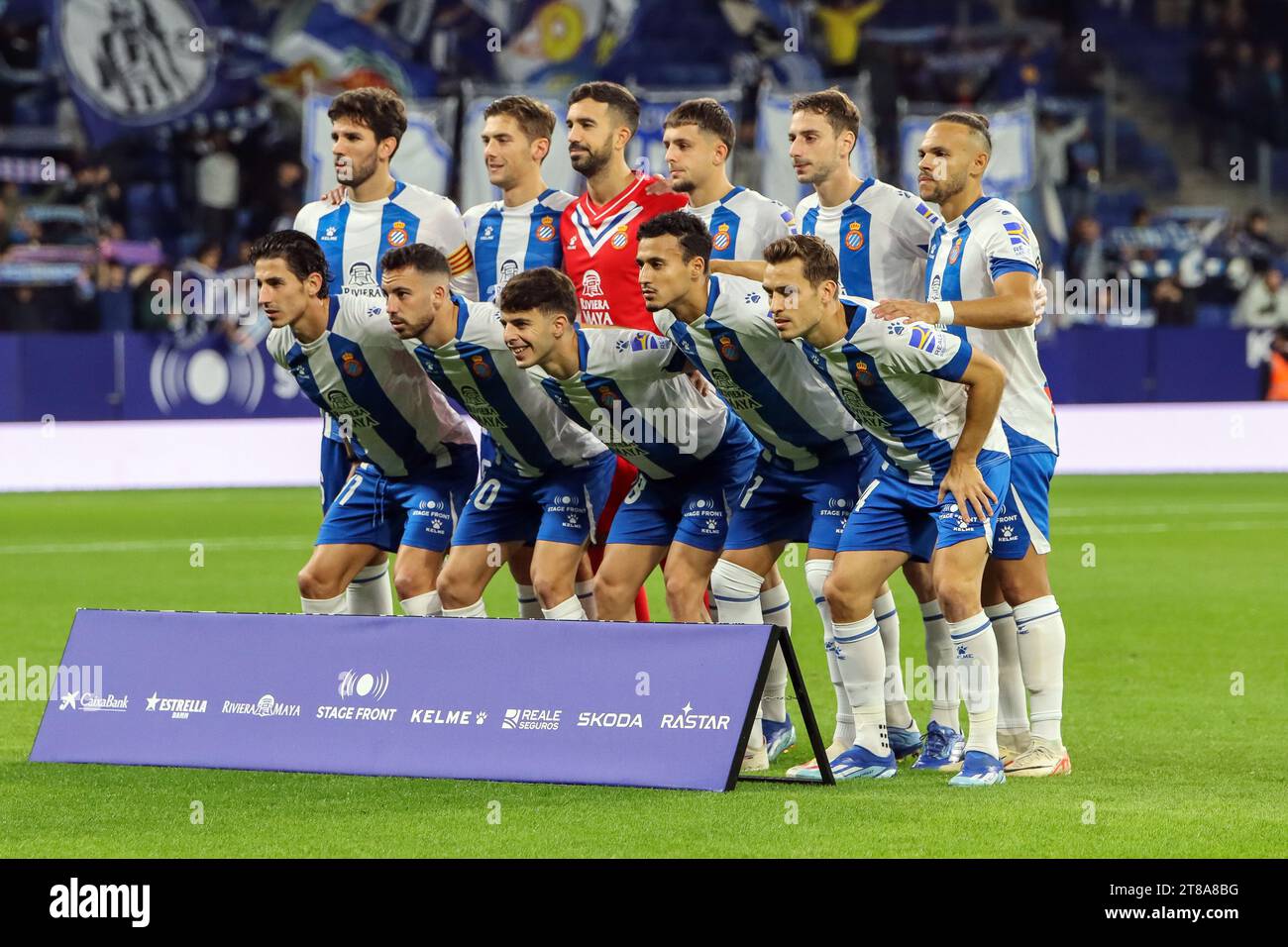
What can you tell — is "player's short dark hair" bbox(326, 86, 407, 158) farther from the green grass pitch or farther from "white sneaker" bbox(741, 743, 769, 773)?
"white sneaker" bbox(741, 743, 769, 773)

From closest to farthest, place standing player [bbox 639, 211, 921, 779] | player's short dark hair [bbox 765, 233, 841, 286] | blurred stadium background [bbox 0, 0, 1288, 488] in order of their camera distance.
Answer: player's short dark hair [bbox 765, 233, 841, 286] → standing player [bbox 639, 211, 921, 779] → blurred stadium background [bbox 0, 0, 1288, 488]

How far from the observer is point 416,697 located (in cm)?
661

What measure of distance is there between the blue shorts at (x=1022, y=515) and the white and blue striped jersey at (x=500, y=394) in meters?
1.60

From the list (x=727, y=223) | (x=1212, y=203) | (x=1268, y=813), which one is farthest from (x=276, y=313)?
(x=1212, y=203)

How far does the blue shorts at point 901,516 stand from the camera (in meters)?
6.70

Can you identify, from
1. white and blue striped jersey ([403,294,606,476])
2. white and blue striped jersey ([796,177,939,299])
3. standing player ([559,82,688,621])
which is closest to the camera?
white and blue striped jersey ([403,294,606,476])

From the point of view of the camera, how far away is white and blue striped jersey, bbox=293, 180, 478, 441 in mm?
8055

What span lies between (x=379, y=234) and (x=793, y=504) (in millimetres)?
2079

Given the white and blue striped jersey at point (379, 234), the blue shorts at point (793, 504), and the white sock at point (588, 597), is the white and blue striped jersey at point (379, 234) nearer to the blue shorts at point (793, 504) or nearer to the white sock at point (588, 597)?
the white sock at point (588, 597)

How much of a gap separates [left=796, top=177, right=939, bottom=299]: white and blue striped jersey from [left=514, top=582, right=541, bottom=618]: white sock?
1790mm

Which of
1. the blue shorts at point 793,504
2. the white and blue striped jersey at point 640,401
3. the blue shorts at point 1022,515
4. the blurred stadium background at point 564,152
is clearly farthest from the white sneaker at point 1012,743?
the blurred stadium background at point 564,152

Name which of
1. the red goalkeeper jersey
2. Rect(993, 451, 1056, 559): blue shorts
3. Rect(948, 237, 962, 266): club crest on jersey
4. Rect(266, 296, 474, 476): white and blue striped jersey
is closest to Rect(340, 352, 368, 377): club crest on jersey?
Rect(266, 296, 474, 476): white and blue striped jersey

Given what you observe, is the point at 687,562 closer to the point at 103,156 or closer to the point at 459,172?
the point at 459,172

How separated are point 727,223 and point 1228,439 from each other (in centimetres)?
1484
